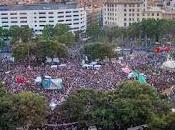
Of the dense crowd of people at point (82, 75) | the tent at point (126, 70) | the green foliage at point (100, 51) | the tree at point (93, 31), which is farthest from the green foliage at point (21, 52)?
the tree at point (93, 31)

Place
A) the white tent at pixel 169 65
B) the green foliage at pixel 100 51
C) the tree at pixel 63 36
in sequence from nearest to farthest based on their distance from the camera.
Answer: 1. the white tent at pixel 169 65
2. the green foliage at pixel 100 51
3. the tree at pixel 63 36

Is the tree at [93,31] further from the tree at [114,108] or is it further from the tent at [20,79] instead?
the tree at [114,108]

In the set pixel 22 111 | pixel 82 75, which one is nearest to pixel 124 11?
pixel 82 75

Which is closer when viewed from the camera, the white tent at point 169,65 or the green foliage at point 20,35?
the white tent at point 169,65

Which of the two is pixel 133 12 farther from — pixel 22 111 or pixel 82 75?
pixel 22 111

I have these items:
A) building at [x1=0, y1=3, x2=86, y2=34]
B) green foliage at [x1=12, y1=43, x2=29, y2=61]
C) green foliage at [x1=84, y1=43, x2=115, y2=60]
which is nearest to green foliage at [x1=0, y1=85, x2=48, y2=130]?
green foliage at [x1=12, y1=43, x2=29, y2=61]

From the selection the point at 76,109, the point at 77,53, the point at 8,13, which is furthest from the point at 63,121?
the point at 8,13
